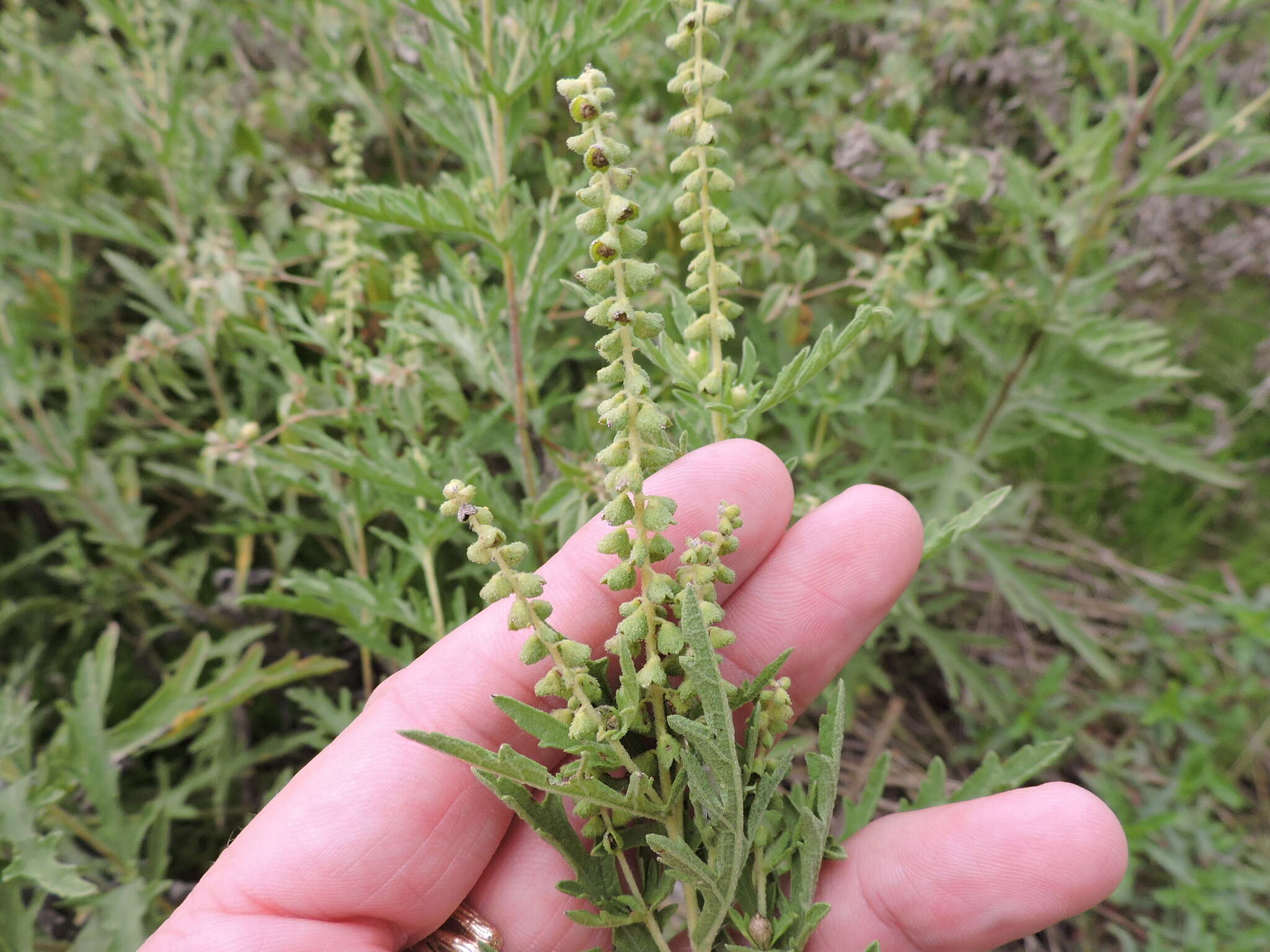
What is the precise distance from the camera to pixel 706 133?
1456 millimetres

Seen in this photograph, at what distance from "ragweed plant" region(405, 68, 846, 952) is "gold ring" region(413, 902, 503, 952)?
1.19 ft

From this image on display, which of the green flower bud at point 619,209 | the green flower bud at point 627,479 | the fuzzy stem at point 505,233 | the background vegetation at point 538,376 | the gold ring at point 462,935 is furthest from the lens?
the background vegetation at point 538,376

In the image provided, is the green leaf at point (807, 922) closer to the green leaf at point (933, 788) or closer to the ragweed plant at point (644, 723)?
the ragweed plant at point (644, 723)

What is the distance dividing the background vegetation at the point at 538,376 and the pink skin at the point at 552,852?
25 centimetres

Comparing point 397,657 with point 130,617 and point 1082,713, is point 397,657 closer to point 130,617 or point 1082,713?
point 130,617

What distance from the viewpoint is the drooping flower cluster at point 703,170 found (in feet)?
4.86

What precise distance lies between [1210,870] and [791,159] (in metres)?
2.89

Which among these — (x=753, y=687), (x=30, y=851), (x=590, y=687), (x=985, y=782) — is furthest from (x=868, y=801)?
(x=30, y=851)

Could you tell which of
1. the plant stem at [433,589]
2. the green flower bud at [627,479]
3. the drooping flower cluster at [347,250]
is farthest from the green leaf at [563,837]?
the drooping flower cluster at [347,250]

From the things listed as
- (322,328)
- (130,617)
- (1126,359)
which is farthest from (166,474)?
(1126,359)

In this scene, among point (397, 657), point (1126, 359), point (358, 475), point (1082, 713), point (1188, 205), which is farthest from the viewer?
point (1082, 713)

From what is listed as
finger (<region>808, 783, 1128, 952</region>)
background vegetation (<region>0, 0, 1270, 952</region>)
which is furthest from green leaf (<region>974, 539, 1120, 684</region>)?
finger (<region>808, 783, 1128, 952</region>)

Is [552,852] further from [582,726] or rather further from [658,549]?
[658,549]

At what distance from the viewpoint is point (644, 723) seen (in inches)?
61.4
